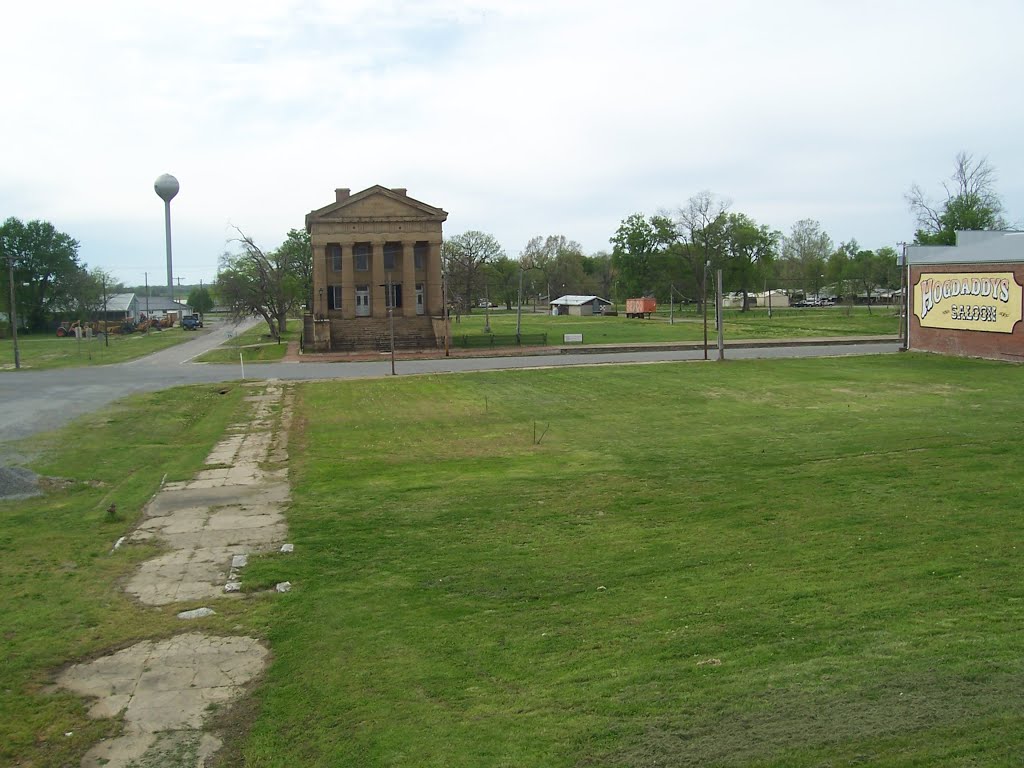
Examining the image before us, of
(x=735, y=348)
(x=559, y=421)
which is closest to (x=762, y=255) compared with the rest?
(x=735, y=348)

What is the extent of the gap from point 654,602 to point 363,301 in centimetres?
6420

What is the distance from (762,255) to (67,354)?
95017mm

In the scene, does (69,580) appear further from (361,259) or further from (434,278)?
(361,259)

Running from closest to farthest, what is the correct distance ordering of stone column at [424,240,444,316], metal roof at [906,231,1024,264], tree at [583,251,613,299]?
metal roof at [906,231,1024,264] → stone column at [424,240,444,316] → tree at [583,251,613,299]

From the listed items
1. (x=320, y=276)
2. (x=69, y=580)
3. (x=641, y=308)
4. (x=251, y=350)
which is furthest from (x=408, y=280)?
(x=69, y=580)

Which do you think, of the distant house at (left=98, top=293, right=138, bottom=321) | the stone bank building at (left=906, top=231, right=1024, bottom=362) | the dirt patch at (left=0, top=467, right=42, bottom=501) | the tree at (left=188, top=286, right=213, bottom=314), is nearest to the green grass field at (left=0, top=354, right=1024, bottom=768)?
the dirt patch at (left=0, top=467, right=42, bottom=501)

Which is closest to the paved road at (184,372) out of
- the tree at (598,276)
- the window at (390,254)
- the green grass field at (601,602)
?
the green grass field at (601,602)

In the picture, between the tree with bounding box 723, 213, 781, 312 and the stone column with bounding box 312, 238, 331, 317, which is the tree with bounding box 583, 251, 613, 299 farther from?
the stone column with bounding box 312, 238, 331, 317

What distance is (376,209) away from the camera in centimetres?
7044

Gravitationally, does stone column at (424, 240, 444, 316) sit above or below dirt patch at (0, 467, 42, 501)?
above

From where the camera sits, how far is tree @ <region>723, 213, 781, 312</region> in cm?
12862

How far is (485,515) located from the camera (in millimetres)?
17094

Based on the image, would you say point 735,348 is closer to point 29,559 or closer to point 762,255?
point 29,559

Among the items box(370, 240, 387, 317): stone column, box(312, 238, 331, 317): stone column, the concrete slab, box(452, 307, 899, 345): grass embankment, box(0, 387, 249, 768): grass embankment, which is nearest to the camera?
the concrete slab
